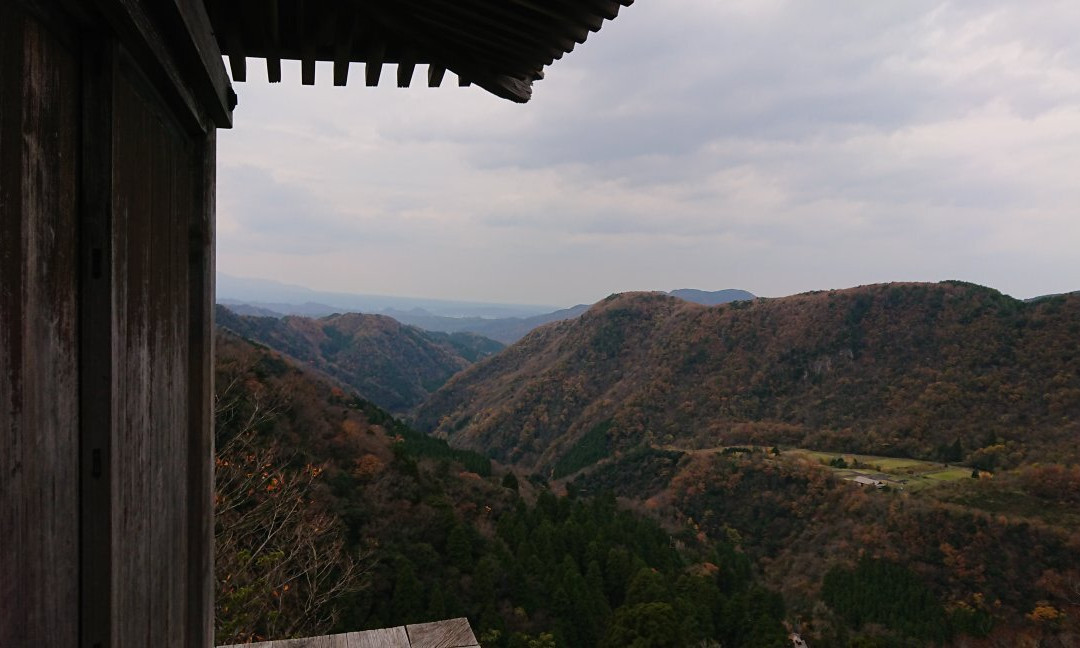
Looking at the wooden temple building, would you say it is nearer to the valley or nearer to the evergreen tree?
the valley

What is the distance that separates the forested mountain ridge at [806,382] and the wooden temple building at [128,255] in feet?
181

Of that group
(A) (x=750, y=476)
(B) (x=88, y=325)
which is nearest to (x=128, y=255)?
(B) (x=88, y=325)

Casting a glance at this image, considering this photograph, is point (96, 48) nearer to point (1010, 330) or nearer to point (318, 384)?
point (318, 384)

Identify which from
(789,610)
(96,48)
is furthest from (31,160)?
(789,610)

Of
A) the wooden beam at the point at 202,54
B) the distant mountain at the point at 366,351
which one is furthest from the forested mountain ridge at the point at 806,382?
the wooden beam at the point at 202,54

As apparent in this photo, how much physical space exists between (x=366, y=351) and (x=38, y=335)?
11079 cm

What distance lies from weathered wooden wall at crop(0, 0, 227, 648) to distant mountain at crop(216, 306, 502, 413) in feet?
251

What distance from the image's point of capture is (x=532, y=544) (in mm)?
25312

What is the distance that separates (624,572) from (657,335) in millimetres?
65833

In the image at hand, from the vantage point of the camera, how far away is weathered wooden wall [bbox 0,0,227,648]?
84 cm

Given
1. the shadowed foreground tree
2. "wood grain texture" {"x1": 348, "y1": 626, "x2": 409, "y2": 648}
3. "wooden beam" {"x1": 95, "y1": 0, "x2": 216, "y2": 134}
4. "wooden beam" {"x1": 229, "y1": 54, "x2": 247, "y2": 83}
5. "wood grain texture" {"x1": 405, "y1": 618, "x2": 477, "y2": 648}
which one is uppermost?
"wooden beam" {"x1": 229, "y1": 54, "x2": 247, "y2": 83}

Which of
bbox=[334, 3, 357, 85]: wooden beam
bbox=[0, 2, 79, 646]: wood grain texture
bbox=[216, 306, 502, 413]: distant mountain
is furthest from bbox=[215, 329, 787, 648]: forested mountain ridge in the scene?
bbox=[216, 306, 502, 413]: distant mountain

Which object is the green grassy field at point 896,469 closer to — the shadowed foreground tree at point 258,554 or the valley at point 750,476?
the valley at point 750,476

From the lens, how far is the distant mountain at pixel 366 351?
86938mm
